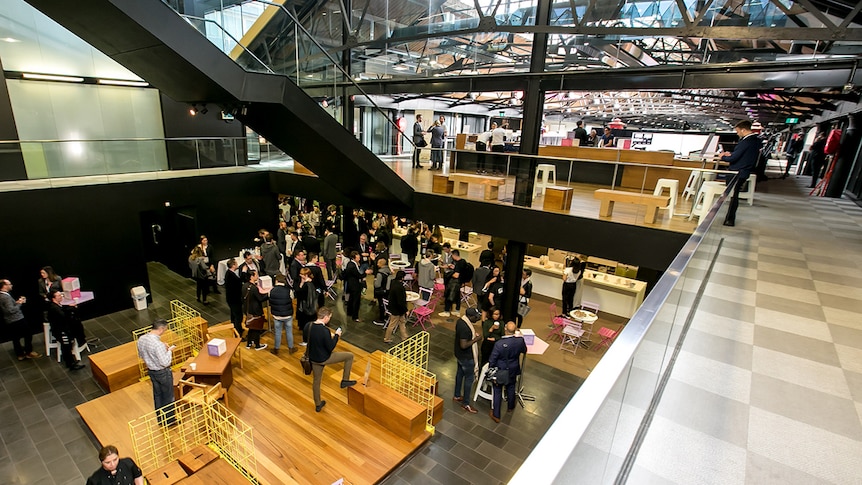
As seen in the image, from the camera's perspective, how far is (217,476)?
15.1 ft

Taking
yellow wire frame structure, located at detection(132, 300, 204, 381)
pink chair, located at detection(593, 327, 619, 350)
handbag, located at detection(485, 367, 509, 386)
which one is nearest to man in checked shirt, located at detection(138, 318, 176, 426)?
yellow wire frame structure, located at detection(132, 300, 204, 381)

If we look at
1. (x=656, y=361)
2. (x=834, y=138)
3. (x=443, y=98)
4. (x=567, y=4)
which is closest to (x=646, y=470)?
(x=656, y=361)

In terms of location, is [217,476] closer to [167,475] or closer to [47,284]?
[167,475]

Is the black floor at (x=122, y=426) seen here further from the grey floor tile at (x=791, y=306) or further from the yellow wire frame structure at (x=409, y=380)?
the grey floor tile at (x=791, y=306)

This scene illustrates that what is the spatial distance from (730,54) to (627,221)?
13.0ft

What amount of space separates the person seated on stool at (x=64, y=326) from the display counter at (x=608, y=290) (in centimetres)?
1129

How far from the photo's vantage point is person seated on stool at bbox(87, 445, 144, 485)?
3.82m

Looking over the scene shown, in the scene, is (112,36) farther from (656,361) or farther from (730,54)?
(730,54)

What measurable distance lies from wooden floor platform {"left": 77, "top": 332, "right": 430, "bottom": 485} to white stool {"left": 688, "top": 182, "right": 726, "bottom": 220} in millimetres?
6058

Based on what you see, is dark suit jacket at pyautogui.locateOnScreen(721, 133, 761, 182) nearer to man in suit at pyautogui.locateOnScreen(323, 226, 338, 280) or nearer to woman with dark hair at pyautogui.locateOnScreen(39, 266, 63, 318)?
man in suit at pyautogui.locateOnScreen(323, 226, 338, 280)

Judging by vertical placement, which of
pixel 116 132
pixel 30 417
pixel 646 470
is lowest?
pixel 30 417

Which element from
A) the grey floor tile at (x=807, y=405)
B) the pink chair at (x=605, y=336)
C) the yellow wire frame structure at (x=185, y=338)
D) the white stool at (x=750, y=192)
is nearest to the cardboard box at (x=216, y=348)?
the yellow wire frame structure at (x=185, y=338)

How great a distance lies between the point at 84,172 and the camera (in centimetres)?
973

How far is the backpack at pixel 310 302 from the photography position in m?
7.61
